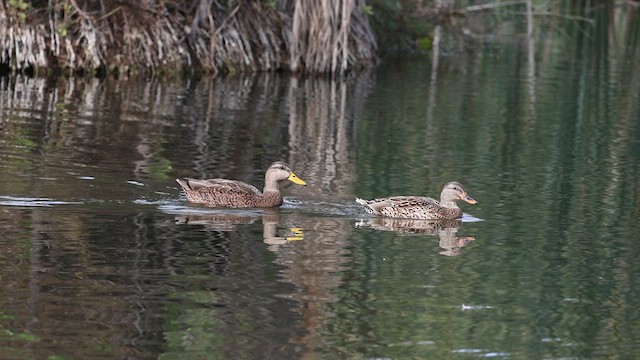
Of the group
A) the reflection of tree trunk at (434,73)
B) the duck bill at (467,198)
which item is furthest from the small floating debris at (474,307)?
the reflection of tree trunk at (434,73)

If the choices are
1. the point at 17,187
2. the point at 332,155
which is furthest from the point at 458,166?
the point at 17,187

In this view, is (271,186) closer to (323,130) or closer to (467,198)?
(467,198)

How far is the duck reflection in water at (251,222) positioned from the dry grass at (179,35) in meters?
12.8

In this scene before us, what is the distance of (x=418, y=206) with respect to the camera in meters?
13.3

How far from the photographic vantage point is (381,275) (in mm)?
10664

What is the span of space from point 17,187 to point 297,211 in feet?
8.89

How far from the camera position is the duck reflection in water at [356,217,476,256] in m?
12.4

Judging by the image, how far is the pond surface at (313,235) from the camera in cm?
890

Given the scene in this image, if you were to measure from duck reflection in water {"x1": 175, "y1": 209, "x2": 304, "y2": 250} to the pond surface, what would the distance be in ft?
0.14

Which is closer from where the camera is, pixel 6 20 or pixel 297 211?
pixel 297 211

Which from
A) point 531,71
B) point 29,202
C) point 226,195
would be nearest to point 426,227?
point 226,195

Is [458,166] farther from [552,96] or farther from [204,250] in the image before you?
[552,96]

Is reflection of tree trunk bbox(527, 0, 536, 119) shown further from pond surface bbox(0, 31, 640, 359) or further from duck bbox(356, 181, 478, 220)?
duck bbox(356, 181, 478, 220)

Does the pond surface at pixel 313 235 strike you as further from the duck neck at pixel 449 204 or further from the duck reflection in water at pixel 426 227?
the duck neck at pixel 449 204
